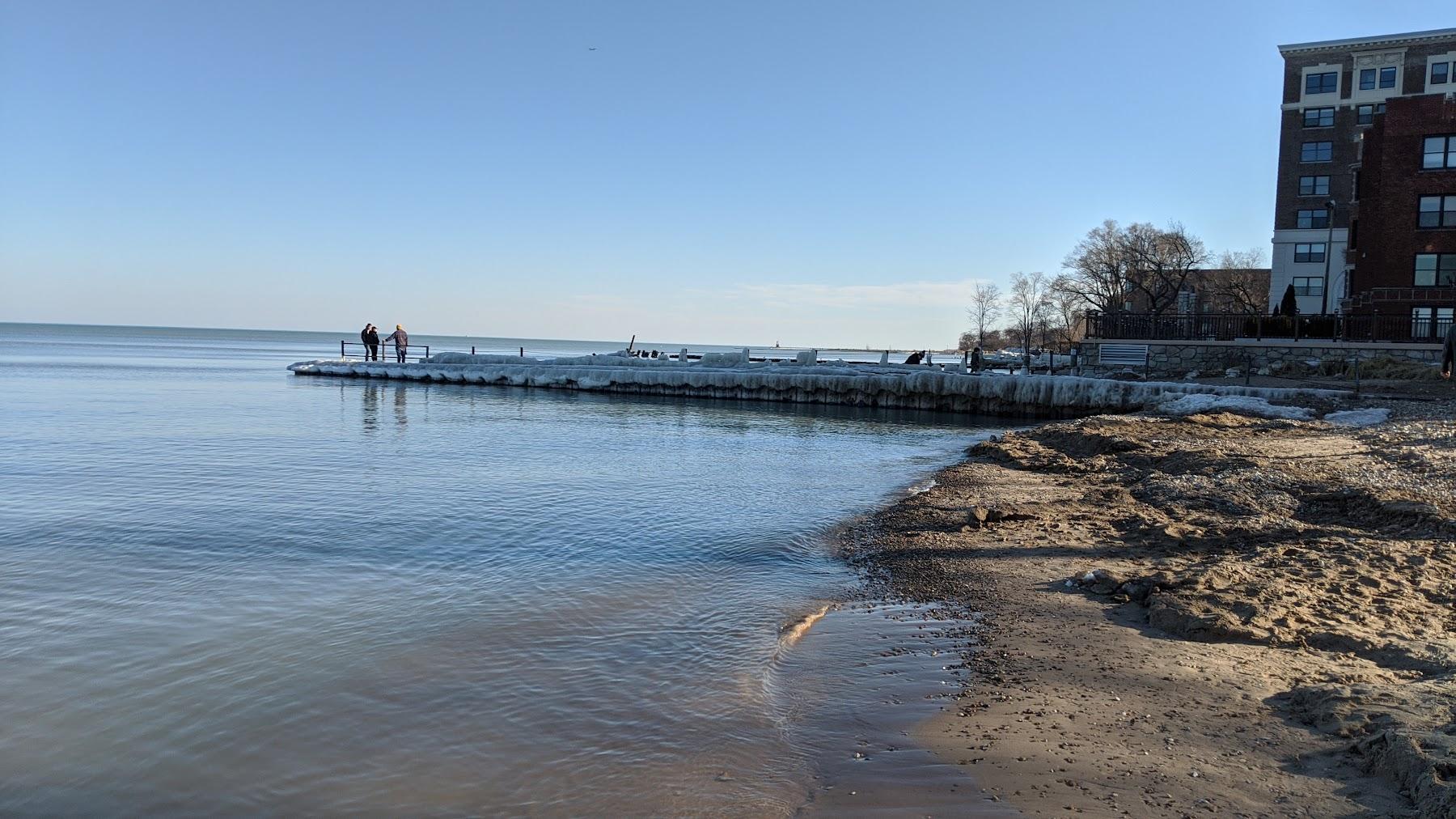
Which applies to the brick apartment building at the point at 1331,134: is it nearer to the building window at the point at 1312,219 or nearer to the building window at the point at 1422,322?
the building window at the point at 1312,219

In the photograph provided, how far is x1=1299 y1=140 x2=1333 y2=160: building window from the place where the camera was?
58750 mm

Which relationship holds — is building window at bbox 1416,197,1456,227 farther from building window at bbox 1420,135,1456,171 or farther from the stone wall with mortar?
the stone wall with mortar

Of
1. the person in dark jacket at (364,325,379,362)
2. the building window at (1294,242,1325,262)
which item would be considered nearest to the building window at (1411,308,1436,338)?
the building window at (1294,242,1325,262)

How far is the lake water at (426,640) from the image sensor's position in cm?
514

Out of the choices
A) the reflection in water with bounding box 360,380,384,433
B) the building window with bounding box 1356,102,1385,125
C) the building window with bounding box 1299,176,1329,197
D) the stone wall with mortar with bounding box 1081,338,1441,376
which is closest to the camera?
the reflection in water with bounding box 360,380,384,433

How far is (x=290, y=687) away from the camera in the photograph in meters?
6.41

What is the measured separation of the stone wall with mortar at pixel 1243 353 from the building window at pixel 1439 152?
12.9 m

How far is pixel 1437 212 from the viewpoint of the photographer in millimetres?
39562

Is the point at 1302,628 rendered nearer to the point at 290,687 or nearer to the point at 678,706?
the point at 678,706

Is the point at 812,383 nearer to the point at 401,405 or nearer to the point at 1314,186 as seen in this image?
the point at 401,405

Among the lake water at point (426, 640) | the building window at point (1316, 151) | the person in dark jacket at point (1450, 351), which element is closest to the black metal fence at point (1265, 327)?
the person in dark jacket at point (1450, 351)

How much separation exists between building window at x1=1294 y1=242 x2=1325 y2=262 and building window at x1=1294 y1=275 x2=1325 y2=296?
1096mm

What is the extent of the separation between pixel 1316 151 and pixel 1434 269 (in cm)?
2375

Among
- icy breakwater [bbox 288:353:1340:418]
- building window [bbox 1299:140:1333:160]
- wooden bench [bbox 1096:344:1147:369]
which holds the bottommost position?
icy breakwater [bbox 288:353:1340:418]
